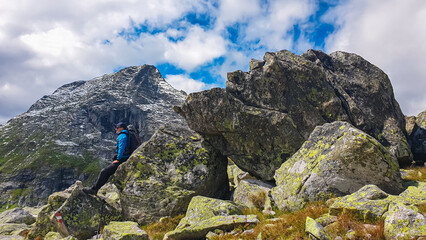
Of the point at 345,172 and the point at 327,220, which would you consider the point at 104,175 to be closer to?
the point at 327,220

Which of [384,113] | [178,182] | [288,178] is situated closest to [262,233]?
[288,178]

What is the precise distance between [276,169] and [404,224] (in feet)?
34.7

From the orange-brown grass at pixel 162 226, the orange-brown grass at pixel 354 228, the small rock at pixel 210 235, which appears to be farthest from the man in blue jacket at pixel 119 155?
the orange-brown grass at pixel 354 228

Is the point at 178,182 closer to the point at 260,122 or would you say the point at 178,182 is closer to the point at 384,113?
the point at 260,122

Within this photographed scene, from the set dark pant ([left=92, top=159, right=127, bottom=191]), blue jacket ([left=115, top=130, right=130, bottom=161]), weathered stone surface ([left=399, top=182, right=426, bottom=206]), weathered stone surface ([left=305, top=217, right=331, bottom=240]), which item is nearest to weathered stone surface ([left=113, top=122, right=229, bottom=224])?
dark pant ([left=92, top=159, right=127, bottom=191])

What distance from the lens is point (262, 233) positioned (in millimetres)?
8508

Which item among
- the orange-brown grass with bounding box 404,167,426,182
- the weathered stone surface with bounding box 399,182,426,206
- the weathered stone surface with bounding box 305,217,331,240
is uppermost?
the orange-brown grass with bounding box 404,167,426,182

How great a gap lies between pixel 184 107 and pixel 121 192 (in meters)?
7.63

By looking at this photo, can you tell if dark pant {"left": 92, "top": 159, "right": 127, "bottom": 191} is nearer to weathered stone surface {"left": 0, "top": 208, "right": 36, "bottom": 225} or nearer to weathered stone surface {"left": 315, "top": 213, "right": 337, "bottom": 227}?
weathered stone surface {"left": 0, "top": 208, "right": 36, "bottom": 225}

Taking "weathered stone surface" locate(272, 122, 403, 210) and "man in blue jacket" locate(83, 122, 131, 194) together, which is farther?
"man in blue jacket" locate(83, 122, 131, 194)

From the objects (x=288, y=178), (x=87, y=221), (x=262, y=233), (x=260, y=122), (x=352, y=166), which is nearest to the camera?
(x=262, y=233)

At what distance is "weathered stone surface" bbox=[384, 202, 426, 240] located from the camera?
6.37 meters

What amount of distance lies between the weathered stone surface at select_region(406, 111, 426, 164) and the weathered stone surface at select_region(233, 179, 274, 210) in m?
12.0

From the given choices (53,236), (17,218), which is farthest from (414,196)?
(17,218)
